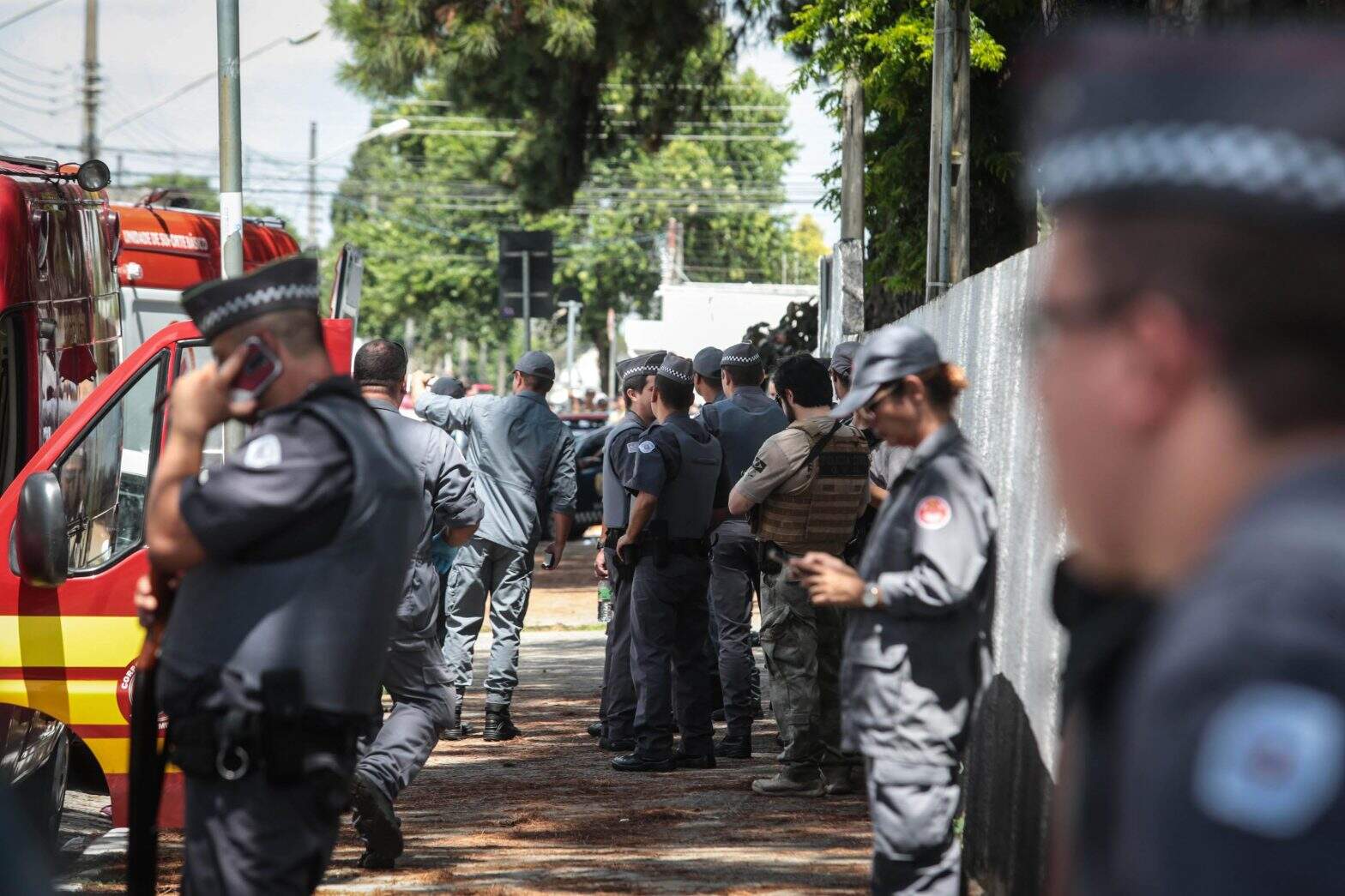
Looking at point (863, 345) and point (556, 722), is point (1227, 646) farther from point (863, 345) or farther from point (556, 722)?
point (556, 722)

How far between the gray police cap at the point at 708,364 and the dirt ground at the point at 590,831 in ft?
7.25

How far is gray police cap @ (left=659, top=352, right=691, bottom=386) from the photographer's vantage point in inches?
366

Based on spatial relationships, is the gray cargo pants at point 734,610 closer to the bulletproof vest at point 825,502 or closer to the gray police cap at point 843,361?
the gray police cap at point 843,361

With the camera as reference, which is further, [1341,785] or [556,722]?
[556,722]

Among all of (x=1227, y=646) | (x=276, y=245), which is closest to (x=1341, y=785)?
(x=1227, y=646)

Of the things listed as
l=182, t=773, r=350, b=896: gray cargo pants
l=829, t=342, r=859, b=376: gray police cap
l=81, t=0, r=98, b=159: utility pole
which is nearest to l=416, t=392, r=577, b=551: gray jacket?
l=829, t=342, r=859, b=376: gray police cap

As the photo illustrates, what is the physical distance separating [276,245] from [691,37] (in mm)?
7333

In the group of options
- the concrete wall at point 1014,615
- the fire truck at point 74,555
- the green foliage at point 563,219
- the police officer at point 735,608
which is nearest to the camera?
the concrete wall at point 1014,615

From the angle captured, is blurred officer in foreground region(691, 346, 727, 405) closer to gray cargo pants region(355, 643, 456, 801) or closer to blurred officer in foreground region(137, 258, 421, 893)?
gray cargo pants region(355, 643, 456, 801)

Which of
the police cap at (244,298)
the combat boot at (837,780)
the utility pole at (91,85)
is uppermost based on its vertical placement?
the utility pole at (91,85)

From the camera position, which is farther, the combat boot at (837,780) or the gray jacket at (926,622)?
the combat boot at (837,780)

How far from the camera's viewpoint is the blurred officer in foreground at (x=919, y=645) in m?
4.51

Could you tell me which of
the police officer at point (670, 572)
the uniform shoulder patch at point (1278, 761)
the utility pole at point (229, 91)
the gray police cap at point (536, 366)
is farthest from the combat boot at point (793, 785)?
the uniform shoulder patch at point (1278, 761)

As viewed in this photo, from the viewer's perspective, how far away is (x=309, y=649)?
3518mm
